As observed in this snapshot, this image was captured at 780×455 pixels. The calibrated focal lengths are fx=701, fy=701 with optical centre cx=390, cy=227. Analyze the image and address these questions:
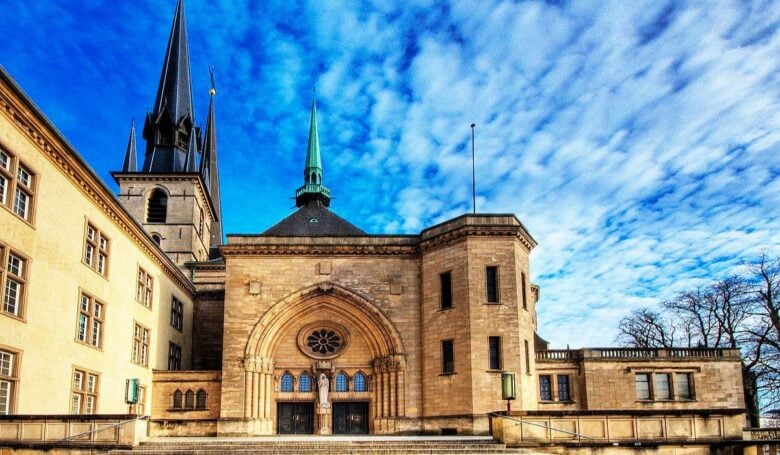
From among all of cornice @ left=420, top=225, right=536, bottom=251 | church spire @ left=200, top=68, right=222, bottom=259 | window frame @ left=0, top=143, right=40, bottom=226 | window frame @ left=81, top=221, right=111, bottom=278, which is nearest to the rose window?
cornice @ left=420, top=225, right=536, bottom=251

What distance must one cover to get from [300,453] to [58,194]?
9663mm

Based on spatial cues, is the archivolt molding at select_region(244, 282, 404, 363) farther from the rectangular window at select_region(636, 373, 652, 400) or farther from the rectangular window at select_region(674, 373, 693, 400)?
the rectangular window at select_region(674, 373, 693, 400)

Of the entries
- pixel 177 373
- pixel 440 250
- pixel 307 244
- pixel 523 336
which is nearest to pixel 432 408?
pixel 523 336

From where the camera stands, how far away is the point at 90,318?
21.4m

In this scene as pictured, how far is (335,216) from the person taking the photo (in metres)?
43.9

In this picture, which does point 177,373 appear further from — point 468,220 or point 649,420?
point 649,420

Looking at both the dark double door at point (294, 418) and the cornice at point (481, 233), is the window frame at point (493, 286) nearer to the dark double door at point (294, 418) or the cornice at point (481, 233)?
the cornice at point (481, 233)

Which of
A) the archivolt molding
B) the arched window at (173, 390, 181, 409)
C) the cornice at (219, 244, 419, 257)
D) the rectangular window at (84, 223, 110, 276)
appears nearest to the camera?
the rectangular window at (84, 223, 110, 276)

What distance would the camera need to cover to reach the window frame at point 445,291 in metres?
28.7

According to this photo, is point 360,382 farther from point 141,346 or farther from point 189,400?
point 141,346

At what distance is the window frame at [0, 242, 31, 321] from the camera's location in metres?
16.2

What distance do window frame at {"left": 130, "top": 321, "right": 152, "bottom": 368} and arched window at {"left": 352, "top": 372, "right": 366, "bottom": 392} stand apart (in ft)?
28.1

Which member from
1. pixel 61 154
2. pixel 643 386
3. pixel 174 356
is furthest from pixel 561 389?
pixel 61 154

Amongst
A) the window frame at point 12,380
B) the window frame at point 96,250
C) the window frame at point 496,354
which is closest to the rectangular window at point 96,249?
the window frame at point 96,250
